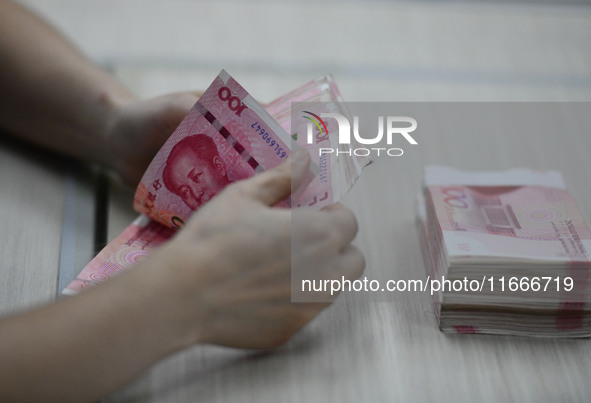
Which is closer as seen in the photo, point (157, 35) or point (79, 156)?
point (79, 156)

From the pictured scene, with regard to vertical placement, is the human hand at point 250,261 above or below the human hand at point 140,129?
below

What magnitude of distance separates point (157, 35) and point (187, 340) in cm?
89

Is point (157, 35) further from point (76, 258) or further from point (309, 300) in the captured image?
point (309, 300)

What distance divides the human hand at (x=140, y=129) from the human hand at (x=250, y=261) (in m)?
0.25

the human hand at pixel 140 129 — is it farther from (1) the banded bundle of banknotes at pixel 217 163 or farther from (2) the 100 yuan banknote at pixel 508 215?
(2) the 100 yuan banknote at pixel 508 215

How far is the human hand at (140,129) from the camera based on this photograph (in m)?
0.89

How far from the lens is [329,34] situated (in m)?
1.40

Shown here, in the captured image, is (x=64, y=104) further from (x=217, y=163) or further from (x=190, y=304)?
(x=190, y=304)

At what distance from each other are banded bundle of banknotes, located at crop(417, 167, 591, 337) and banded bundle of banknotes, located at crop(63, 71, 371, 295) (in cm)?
16

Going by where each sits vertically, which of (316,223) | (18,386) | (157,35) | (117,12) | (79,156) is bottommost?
(18,386)

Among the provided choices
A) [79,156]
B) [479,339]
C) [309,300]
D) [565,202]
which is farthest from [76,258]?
[565,202]

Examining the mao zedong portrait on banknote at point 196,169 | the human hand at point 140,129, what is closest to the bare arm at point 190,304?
the mao zedong portrait on banknote at point 196,169

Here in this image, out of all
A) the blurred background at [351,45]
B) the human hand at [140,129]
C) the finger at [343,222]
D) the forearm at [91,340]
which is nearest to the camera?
the forearm at [91,340]

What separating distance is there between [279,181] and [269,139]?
0.09 meters
